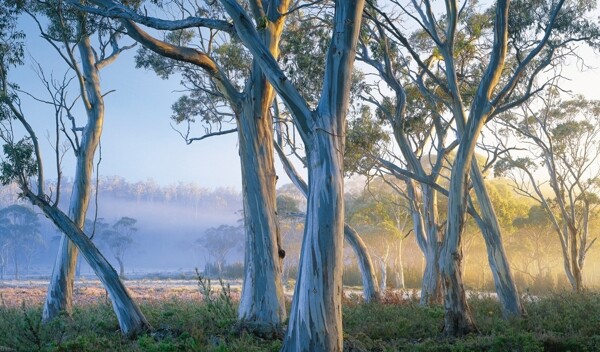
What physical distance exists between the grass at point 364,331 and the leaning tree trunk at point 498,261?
314 millimetres

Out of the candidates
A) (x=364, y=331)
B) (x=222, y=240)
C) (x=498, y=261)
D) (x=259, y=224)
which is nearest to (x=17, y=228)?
(x=222, y=240)

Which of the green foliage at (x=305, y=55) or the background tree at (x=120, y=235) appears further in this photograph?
the background tree at (x=120, y=235)

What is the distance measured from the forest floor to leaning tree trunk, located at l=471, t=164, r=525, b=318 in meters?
0.33

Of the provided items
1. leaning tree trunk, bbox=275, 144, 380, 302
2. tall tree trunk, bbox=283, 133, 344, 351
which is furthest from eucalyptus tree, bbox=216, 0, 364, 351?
leaning tree trunk, bbox=275, 144, 380, 302

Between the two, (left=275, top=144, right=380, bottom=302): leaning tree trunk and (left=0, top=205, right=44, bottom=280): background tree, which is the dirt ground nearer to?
(left=275, top=144, right=380, bottom=302): leaning tree trunk

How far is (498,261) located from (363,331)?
349 centimetres

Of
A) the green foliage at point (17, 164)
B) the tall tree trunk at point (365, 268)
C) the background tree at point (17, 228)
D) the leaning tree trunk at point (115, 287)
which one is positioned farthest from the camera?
the background tree at point (17, 228)

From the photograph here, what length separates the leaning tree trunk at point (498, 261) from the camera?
35.9 feet

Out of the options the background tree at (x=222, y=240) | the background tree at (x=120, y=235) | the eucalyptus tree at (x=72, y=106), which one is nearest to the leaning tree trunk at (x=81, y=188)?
the eucalyptus tree at (x=72, y=106)

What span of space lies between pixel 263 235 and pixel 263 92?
2.45 m

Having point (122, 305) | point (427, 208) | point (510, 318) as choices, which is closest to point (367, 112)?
point (427, 208)

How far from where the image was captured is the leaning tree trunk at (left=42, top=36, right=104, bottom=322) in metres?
12.9

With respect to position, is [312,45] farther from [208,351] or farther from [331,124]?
[208,351]

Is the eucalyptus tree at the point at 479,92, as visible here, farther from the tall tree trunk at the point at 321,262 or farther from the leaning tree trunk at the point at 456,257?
the tall tree trunk at the point at 321,262
